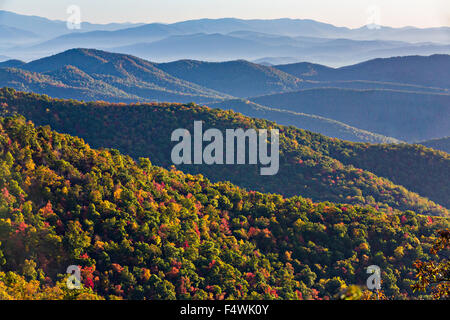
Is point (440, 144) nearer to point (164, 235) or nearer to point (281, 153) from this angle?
point (281, 153)

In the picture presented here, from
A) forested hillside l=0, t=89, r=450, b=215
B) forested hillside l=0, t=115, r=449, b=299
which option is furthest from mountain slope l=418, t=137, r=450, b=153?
forested hillside l=0, t=115, r=449, b=299

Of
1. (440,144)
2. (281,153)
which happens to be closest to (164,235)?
(281,153)

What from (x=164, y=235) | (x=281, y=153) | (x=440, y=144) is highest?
(x=164, y=235)

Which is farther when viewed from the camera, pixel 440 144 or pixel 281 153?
pixel 440 144
